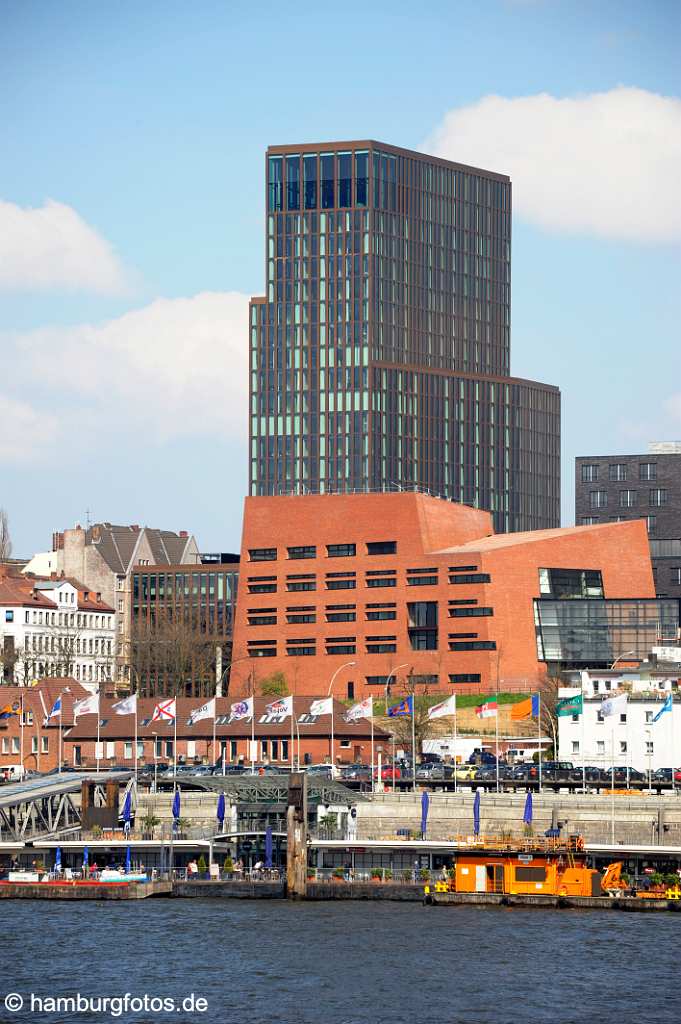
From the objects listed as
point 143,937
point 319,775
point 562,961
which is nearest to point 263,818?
point 319,775

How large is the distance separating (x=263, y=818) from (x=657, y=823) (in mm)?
29544

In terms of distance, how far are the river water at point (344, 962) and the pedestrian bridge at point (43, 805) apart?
1868cm

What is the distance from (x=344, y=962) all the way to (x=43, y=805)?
5757cm

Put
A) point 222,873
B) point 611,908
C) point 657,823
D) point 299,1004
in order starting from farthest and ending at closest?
Result: point 657,823 → point 222,873 → point 611,908 → point 299,1004

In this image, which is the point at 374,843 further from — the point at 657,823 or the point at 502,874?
the point at 657,823

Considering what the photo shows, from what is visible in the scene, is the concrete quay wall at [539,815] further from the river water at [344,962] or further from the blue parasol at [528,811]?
the river water at [344,962]

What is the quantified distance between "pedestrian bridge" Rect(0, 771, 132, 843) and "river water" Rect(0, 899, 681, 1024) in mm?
18677

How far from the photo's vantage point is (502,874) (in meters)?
141

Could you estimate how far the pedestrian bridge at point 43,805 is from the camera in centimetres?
16088

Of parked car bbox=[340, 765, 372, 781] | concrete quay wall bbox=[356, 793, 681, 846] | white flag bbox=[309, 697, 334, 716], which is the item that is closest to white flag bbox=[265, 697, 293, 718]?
white flag bbox=[309, 697, 334, 716]

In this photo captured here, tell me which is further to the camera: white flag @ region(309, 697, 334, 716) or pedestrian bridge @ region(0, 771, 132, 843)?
white flag @ region(309, 697, 334, 716)

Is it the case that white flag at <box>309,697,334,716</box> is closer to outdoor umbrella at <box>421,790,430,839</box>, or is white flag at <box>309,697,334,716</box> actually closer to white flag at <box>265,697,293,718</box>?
white flag at <box>265,697,293,718</box>

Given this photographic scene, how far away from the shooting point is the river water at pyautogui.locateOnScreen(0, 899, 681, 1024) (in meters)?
104

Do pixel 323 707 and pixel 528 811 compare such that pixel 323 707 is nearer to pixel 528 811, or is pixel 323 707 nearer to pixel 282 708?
pixel 282 708
